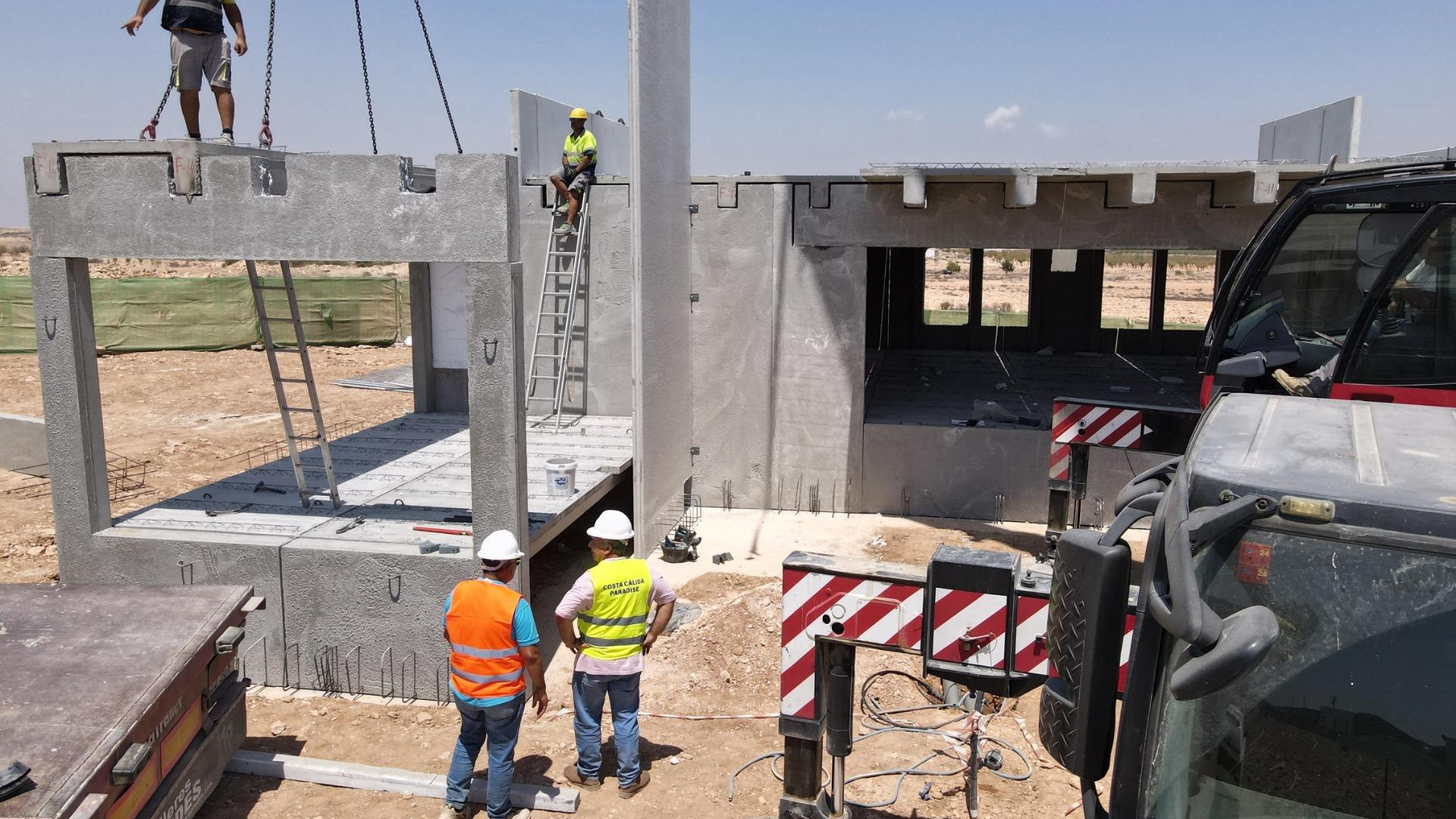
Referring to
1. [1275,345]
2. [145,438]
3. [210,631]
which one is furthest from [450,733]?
[145,438]

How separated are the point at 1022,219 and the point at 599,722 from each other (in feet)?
24.6

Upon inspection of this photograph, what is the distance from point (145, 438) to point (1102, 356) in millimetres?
15760

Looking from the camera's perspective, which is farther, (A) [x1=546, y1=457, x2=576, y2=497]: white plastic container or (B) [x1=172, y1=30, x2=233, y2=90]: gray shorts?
(A) [x1=546, y1=457, x2=576, y2=497]: white plastic container

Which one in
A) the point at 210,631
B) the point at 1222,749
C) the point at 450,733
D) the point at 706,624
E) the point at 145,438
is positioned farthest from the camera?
the point at 145,438

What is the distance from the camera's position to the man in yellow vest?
18.9 ft

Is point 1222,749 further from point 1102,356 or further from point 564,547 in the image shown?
point 1102,356

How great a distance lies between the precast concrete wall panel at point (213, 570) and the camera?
7.43 m

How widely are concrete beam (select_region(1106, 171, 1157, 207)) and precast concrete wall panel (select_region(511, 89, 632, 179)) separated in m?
5.21

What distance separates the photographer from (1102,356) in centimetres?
1750

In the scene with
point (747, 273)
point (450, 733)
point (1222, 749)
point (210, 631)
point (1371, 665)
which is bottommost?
point (450, 733)

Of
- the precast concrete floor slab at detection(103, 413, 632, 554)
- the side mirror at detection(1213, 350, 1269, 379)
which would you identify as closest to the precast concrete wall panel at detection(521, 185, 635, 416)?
the precast concrete floor slab at detection(103, 413, 632, 554)

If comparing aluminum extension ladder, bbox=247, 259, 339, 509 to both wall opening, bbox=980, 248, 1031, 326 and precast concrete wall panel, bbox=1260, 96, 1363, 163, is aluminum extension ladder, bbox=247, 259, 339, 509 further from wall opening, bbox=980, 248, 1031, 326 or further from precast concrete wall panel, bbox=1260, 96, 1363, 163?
wall opening, bbox=980, 248, 1031, 326

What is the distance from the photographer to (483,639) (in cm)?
539

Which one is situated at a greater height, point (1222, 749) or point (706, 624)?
point (1222, 749)
